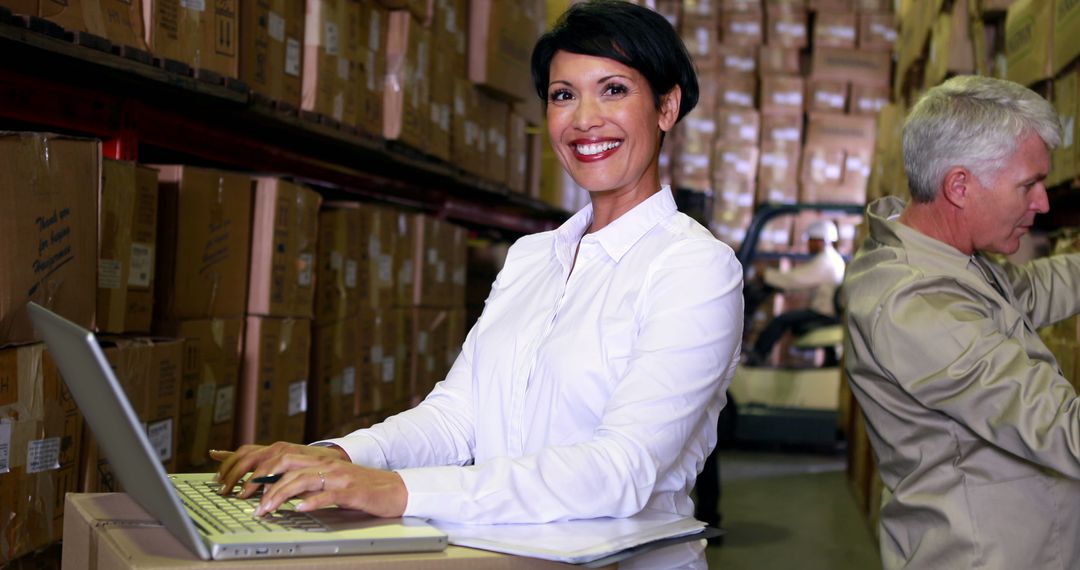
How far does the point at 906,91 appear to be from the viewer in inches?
202

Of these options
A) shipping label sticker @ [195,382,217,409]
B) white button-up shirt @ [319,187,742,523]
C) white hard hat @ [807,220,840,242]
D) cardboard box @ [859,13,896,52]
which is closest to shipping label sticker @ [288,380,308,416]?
shipping label sticker @ [195,382,217,409]

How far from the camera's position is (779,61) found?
978cm

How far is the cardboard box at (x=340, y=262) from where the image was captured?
146 inches

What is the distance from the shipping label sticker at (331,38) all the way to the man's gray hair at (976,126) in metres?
1.99

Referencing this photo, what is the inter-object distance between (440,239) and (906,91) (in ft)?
7.27

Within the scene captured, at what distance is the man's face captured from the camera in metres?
2.03

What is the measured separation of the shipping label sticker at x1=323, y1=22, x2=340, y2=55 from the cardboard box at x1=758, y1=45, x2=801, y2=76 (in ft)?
22.2

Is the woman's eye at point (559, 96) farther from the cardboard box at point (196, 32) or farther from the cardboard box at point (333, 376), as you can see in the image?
the cardboard box at point (333, 376)

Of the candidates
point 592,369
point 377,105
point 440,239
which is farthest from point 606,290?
point 440,239

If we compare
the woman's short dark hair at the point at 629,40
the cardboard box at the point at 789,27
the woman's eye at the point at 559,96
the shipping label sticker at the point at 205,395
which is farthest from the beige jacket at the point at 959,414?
the cardboard box at the point at 789,27

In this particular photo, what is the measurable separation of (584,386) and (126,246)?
133 cm

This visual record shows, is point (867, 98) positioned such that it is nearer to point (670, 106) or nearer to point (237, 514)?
point (670, 106)

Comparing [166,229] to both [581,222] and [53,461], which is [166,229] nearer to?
[53,461]

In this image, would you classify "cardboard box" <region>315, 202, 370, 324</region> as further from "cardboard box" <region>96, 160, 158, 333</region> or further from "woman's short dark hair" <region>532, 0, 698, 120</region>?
"woman's short dark hair" <region>532, 0, 698, 120</region>
